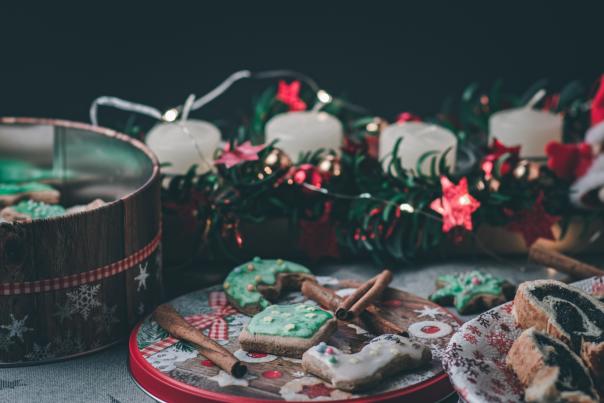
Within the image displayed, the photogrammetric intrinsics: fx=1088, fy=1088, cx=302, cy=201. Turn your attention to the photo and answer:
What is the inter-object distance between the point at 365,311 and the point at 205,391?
1.06 feet

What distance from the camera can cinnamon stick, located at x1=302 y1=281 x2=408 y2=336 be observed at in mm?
1647

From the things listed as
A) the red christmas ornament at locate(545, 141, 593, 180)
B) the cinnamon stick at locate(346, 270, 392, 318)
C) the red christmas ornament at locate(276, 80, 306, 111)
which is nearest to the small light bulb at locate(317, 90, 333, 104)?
the red christmas ornament at locate(276, 80, 306, 111)

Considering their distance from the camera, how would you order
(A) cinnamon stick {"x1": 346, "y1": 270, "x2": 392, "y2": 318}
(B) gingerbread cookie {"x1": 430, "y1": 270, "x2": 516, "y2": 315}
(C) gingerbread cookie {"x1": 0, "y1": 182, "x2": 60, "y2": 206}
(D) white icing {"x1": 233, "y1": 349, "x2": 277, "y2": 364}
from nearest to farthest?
(D) white icing {"x1": 233, "y1": 349, "x2": 277, "y2": 364} → (A) cinnamon stick {"x1": 346, "y1": 270, "x2": 392, "y2": 318} → (B) gingerbread cookie {"x1": 430, "y1": 270, "x2": 516, "y2": 315} → (C) gingerbread cookie {"x1": 0, "y1": 182, "x2": 60, "y2": 206}

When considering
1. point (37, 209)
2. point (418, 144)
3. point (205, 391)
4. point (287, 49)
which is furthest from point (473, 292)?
point (287, 49)

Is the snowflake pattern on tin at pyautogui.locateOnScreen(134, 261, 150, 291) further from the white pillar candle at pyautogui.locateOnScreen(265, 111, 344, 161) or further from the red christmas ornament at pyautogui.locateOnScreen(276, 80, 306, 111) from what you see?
the red christmas ornament at pyautogui.locateOnScreen(276, 80, 306, 111)

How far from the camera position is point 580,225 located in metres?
2.03

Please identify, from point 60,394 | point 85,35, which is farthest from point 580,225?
point 85,35

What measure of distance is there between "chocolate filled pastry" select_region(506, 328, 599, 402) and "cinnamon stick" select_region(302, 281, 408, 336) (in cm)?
25

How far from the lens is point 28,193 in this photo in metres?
1.96

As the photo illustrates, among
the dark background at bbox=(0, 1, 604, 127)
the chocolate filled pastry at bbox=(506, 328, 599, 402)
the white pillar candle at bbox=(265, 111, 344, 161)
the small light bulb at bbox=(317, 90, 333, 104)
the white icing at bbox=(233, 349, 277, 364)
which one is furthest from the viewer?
the dark background at bbox=(0, 1, 604, 127)

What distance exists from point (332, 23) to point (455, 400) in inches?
50.8

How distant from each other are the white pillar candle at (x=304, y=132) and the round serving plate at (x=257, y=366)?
40cm

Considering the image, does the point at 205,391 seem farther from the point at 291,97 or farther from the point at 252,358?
the point at 291,97

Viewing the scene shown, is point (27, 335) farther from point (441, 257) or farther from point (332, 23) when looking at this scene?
point (332, 23)
